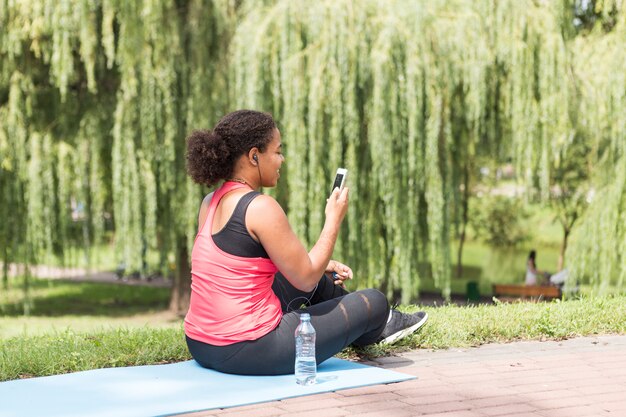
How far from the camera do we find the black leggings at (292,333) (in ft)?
15.4

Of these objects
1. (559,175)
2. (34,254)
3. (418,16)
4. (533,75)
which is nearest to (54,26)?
(34,254)

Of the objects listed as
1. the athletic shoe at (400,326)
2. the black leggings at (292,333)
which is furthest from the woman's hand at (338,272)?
the athletic shoe at (400,326)

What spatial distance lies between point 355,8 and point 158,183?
4.21 m

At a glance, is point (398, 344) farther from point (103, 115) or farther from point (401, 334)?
point (103, 115)

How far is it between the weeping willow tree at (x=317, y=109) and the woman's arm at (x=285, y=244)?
740 cm

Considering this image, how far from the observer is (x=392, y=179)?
12.4 m

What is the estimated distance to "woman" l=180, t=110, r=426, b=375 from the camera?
4660 millimetres

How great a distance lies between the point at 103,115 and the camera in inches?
572

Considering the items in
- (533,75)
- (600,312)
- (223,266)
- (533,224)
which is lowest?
(533,224)

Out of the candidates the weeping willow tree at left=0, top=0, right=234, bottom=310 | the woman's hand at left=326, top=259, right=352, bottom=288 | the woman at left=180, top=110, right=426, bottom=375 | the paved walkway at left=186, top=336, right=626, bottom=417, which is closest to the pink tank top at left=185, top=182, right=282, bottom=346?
the woman at left=180, top=110, right=426, bottom=375

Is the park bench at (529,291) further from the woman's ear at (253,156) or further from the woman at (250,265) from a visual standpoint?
the woman's ear at (253,156)

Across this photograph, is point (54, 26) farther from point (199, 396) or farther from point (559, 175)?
point (559, 175)

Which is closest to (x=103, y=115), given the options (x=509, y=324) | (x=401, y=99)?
(x=401, y=99)

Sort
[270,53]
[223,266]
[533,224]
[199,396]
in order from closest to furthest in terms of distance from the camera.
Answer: [199,396] → [223,266] → [270,53] → [533,224]
